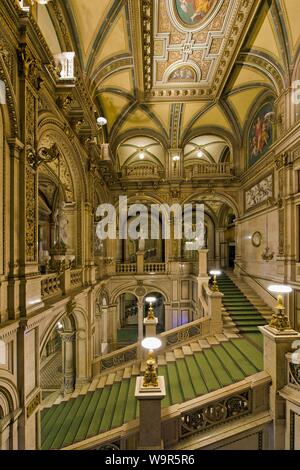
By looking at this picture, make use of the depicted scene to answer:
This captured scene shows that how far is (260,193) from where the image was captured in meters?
12.6

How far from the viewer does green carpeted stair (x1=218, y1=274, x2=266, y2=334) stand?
9789 millimetres

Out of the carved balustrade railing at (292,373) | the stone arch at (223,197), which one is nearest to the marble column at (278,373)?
the carved balustrade railing at (292,373)

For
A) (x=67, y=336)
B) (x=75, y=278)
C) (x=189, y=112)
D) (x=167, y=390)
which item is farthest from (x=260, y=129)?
(x=67, y=336)

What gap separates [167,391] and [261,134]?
12.1 meters

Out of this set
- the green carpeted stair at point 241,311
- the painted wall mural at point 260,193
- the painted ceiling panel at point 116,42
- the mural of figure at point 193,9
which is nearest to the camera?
the mural of figure at point 193,9

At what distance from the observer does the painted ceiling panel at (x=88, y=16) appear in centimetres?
772

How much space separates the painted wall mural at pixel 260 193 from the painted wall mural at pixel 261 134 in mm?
1427

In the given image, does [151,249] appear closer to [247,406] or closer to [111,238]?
[111,238]

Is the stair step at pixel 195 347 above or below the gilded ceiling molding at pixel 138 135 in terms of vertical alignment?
below

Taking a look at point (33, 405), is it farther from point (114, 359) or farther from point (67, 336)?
point (114, 359)

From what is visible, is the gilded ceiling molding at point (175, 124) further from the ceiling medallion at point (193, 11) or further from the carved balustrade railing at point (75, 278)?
the carved balustrade railing at point (75, 278)

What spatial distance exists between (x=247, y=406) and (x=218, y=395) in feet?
2.20

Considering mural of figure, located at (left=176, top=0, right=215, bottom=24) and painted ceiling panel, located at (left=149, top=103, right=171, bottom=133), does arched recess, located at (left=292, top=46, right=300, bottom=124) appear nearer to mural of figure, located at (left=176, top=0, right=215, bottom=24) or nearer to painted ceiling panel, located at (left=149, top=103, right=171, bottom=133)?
mural of figure, located at (left=176, top=0, right=215, bottom=24)
